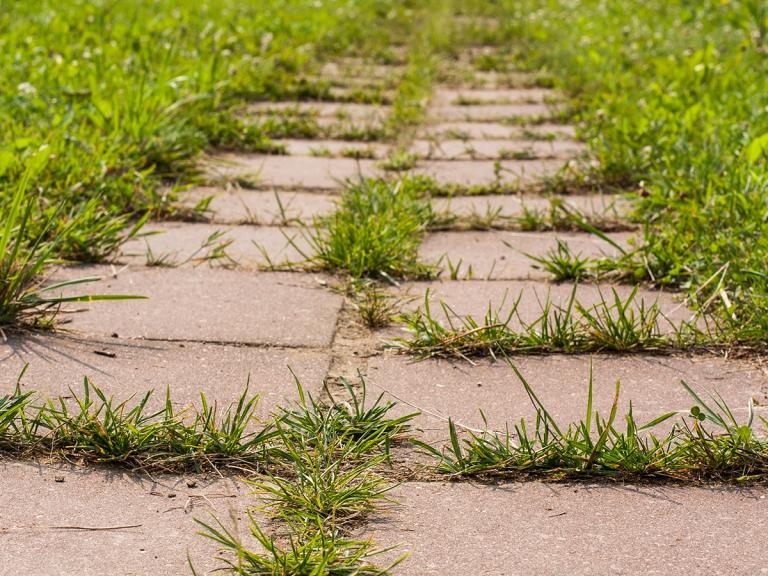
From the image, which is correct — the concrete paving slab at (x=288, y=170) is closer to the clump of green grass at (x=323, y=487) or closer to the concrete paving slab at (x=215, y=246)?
the concrete paving slab at (x=215, y=246)

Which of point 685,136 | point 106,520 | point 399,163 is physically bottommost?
point 106,520

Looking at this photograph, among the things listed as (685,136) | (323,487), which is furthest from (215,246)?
(685,136)

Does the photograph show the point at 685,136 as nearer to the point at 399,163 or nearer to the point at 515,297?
the point at 399,163

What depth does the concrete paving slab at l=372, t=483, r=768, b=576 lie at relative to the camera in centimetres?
141

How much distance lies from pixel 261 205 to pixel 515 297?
42.2 inches

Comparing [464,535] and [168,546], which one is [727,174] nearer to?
[464,535]

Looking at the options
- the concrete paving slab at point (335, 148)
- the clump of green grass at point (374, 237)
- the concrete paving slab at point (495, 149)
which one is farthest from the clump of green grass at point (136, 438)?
the concrete paving slab at point (495, 149)

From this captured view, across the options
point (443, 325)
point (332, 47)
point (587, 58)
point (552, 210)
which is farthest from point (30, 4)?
point (443, 325)

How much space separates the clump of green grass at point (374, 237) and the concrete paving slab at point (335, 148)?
0.73 m

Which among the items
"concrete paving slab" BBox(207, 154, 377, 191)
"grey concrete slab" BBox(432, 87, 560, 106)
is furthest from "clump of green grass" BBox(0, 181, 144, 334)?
"grey concrete slab" BBox(432, 87, 560, 106)

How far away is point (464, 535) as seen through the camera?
148cm

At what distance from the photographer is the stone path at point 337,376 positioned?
144 cm

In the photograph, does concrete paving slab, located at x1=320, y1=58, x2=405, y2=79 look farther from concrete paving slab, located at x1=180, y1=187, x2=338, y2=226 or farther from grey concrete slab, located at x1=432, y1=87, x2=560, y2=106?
concrete paving slab, located at x1=180, y1=187, x2=338, y2=226

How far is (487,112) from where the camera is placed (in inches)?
189
